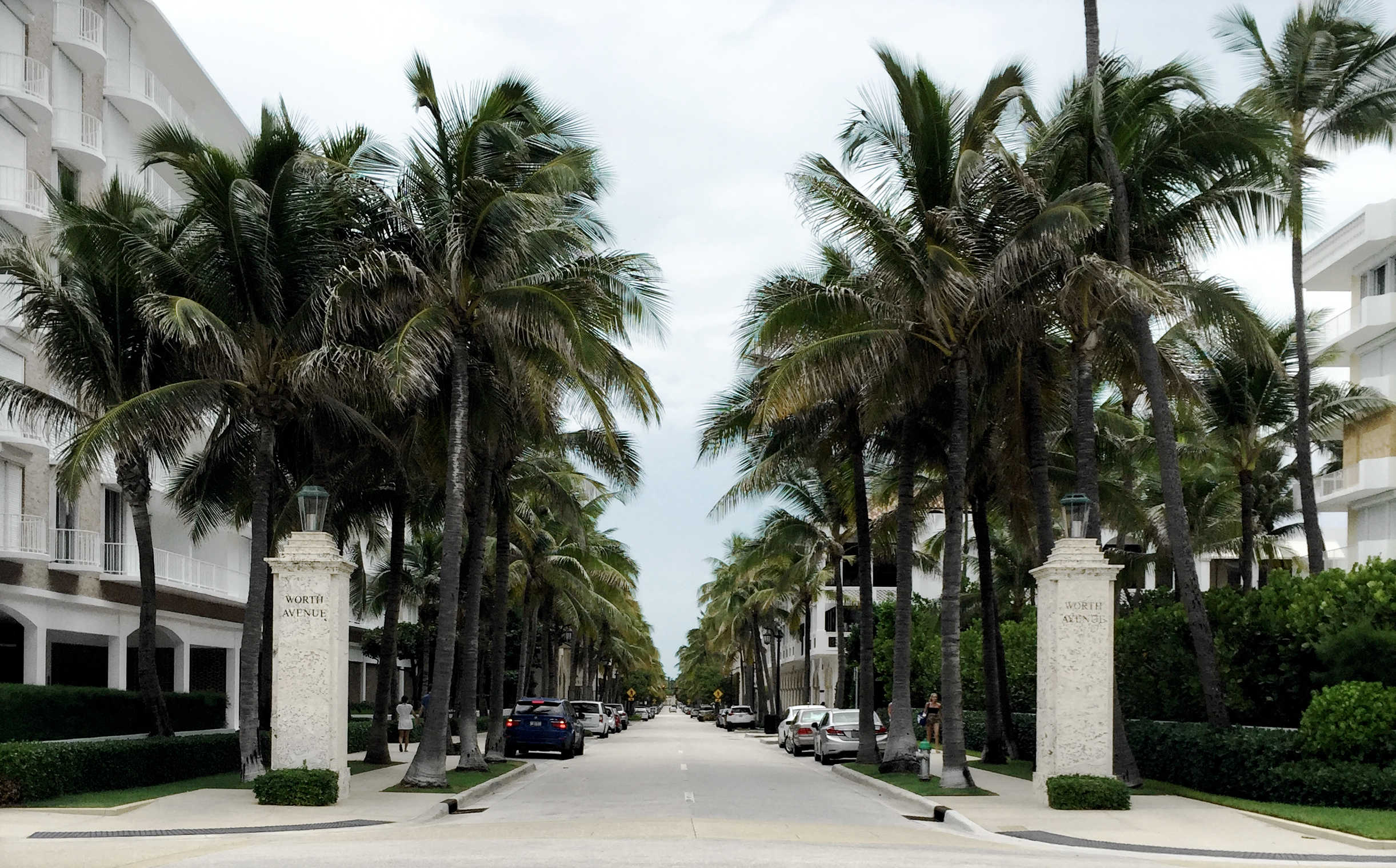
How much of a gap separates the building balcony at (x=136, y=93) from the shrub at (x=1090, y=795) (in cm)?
2777

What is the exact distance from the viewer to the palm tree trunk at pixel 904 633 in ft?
87.6

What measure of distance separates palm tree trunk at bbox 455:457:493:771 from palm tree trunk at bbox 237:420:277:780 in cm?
Result: 524

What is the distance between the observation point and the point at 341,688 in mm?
19672

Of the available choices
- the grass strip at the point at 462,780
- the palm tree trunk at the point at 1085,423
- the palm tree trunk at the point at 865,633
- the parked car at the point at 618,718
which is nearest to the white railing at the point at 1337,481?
the palm tree trunk at the point at 865,633

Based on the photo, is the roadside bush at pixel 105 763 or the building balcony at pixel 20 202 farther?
the building balcony at pixel 20 202

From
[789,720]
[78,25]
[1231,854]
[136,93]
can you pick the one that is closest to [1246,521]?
[789,720]

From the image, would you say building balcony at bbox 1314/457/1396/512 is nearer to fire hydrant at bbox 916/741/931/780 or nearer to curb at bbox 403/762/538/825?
fire hydrant at bbox 916/741/931/780

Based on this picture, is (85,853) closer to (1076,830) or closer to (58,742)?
(58,742)

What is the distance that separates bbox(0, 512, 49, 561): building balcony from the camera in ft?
94.0

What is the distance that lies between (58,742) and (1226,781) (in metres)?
18.0

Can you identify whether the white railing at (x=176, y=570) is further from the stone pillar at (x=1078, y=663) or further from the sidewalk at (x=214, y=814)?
the stone pillar at (x=1078, y=663)

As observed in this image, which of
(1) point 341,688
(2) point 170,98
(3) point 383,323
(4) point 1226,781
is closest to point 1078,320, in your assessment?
(4) point 1226,781

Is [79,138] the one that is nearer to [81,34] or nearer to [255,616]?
[81,34]

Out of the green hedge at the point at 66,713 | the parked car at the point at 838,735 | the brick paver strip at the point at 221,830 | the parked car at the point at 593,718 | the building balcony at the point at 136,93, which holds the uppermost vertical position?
the building balcony at the point at 136,93
